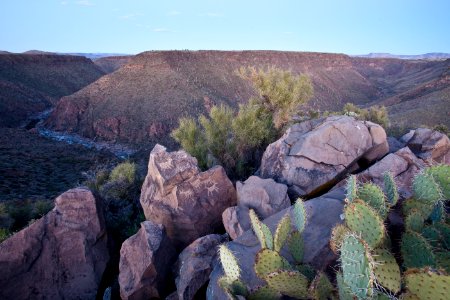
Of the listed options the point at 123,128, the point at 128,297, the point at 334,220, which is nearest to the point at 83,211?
Answer: the point at 128,297

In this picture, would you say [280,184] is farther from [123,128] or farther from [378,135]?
[123,128]

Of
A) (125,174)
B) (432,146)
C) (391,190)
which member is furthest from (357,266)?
(125,174)

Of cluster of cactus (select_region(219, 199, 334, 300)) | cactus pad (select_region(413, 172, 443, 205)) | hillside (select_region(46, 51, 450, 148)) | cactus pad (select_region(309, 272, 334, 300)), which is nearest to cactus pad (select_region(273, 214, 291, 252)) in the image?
cluster of cactus (select_region(219, 199, 334, 300))

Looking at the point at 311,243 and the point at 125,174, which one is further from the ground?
the point at 311,243

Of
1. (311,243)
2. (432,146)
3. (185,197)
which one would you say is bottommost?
(185,197)

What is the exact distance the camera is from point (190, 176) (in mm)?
8391

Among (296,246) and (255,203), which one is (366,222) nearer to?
(296,246)

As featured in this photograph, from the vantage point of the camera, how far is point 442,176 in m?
5.12

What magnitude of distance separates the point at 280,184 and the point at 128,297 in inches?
137

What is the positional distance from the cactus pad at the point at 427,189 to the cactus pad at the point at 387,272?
1460mm

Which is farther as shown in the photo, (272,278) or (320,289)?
(320,289)

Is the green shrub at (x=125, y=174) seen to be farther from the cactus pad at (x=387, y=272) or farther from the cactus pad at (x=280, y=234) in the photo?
the cactus pad at (x=387, y=272)

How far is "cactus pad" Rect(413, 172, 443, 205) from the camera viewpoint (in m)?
4.81

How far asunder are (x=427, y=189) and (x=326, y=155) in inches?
124
